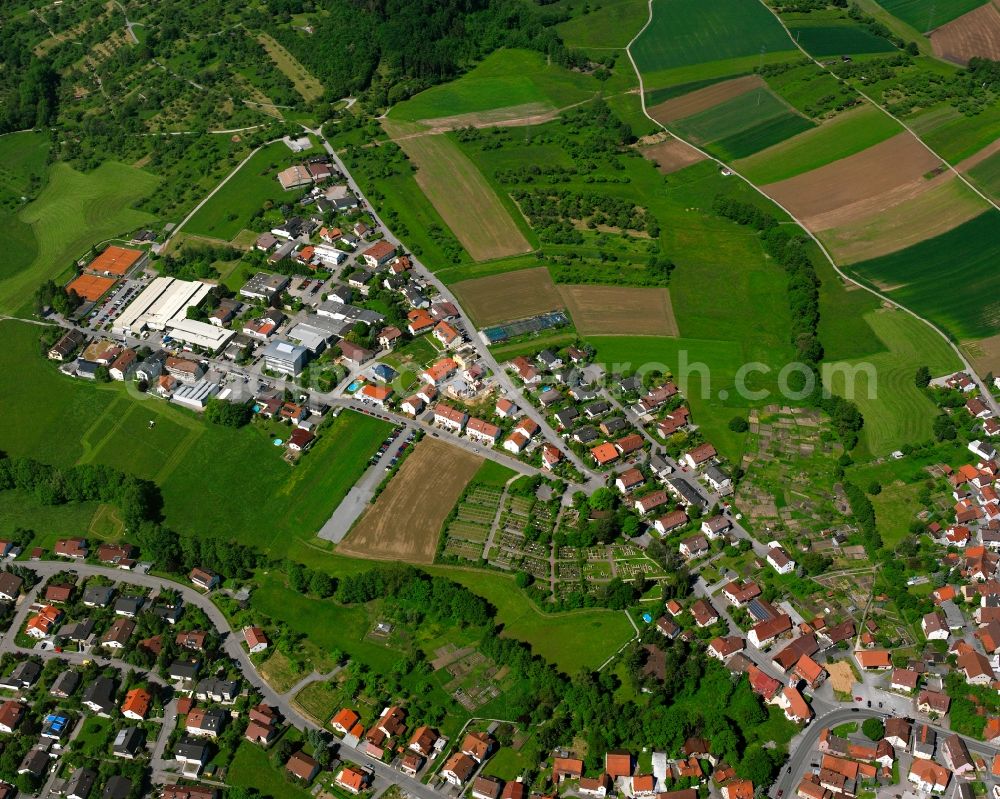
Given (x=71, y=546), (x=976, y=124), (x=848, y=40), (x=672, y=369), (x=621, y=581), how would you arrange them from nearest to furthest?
(x=621, y=581) < (x=71, y=546) < (x=672, y=369) < (x=976, y=124) < (x=848, y=40)

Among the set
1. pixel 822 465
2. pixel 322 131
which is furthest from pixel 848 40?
pixel 822 465

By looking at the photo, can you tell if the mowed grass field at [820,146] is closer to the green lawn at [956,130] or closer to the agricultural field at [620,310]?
the green lawn at [956,130]

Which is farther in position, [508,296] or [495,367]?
[508,296]

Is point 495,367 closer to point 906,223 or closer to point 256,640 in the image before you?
point 256,640

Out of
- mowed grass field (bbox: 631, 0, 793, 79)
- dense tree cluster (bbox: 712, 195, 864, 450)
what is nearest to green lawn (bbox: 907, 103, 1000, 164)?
dense tree cluster (bbox: 712, 195, 864, 450)

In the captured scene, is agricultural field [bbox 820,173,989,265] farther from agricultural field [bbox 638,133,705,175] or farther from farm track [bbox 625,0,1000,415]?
agricultural field [bbox 638,133,705,175]

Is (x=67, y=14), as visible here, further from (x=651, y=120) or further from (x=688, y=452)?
(x=688, y=452)

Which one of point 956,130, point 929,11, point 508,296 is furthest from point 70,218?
point 929,11

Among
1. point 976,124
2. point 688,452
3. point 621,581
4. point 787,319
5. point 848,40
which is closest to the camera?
point 621,581
